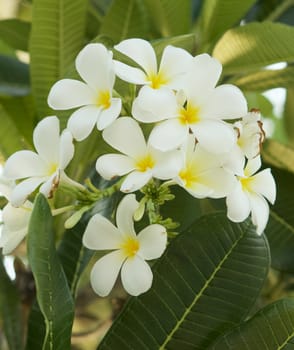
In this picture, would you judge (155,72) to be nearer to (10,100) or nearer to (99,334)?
(10,100)

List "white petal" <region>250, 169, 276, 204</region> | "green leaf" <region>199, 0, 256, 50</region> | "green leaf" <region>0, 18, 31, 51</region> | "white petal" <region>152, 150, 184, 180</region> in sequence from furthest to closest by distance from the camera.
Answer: "green leaf" <region>0, 18, 31, 51</region>, "green leaf" <region>199, 0, 256, 50</region>, "white petal" <region>250, 169, 276, 204</region>, "white petal" <region>152, 150, 184, 180</region>

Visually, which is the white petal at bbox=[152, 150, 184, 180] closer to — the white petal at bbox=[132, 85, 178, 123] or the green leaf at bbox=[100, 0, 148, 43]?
the white petal at bbox=[132, 85, 178, 123]

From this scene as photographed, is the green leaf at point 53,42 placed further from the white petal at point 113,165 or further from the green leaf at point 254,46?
the white petal at point 113,165

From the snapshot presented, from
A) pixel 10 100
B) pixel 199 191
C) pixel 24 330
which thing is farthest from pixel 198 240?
pixel 10 100

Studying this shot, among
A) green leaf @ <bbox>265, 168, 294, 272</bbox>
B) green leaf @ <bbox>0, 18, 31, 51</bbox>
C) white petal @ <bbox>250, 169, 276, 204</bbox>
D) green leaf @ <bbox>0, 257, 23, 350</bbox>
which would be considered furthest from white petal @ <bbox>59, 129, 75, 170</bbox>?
green leaf @ <bbox>0, 18, 31, 51</bbox>

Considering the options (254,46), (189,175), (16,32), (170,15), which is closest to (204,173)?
(189,175)

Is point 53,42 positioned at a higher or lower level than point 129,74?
lower

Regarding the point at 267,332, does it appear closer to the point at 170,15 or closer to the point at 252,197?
the point at 252,197
